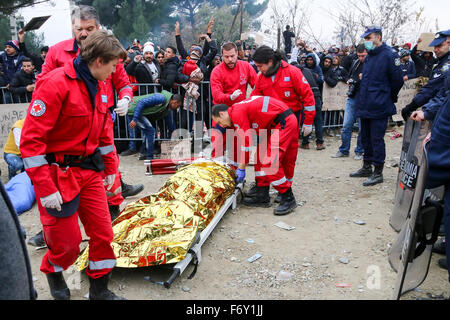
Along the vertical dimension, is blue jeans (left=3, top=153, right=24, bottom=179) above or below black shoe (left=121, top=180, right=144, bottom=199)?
above

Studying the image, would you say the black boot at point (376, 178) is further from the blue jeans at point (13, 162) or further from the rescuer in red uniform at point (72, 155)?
the blue jeans at point (13, 162)

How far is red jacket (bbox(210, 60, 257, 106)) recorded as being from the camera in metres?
5.99

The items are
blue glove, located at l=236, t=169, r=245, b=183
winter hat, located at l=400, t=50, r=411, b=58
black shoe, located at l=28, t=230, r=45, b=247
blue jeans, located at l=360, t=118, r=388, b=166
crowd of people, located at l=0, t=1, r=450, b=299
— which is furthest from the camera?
winter hat, located at l=400, t=50, r=411, b=58

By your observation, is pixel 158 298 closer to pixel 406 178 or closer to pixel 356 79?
pixel 406 178

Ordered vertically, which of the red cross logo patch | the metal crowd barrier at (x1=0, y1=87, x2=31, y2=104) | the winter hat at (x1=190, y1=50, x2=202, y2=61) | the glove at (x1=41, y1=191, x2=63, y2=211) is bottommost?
the glove at (x1=41, y1=191, x2=63, y2=211)

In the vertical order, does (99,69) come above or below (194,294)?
above

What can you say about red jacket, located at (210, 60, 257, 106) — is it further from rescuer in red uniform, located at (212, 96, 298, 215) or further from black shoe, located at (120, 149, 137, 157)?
black shoe, located at (120, 149, 137, 157)

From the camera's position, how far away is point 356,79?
6766 millimetres

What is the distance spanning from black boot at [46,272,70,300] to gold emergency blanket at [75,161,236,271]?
0.74ft

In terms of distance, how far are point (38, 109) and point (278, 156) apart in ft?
9.29

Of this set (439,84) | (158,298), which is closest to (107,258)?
(158,298)

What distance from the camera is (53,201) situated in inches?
95.3

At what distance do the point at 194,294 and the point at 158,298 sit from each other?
0.96ft

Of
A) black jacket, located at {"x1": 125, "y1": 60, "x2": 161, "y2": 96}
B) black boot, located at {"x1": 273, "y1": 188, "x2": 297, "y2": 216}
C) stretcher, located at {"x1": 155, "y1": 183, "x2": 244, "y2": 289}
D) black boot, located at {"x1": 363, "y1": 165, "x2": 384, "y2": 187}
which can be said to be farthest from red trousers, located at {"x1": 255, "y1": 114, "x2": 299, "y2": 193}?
black jacket, located at {"x1": 125, "y1": 60, "x2": 161, "y2": 96}
